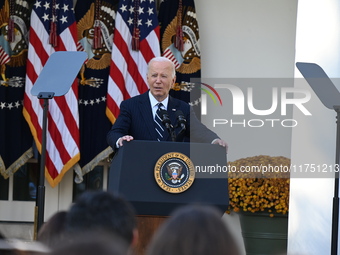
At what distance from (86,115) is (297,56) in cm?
265

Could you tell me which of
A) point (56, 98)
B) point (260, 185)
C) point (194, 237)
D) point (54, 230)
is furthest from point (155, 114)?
point (194, 237)

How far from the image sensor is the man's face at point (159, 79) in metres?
5.16

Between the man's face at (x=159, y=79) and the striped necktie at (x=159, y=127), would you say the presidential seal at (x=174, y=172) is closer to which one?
the striped necktie at (x=159, y=127)

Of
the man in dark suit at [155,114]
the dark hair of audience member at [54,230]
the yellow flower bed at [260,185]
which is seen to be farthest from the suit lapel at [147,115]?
the dark hair of audience member at [54,230]

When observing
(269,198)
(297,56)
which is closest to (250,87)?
(269,198)

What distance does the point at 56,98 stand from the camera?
7715 mm

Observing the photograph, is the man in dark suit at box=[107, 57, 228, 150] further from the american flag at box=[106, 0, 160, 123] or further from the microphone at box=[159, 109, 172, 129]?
the american flag at box=[106, 0, 160, 123]

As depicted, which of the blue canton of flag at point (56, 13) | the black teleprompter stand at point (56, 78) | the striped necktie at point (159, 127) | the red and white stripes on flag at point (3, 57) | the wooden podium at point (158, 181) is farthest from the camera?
the blue canton of flag at point (56, 13)

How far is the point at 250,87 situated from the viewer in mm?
8070

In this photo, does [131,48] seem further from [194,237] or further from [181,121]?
[194,237]

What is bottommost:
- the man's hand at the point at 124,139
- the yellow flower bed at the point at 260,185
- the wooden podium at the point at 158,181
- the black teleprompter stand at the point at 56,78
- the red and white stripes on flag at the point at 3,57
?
the yellow flower bed at the point at 260,185

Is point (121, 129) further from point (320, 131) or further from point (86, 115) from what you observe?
point (86, 115)

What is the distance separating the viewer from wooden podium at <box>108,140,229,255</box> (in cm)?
446

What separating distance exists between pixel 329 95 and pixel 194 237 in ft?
11.6
